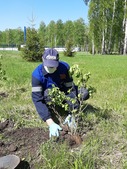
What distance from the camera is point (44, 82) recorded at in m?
3.86

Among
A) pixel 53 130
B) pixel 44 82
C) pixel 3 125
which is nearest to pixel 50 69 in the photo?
pixel 44 82

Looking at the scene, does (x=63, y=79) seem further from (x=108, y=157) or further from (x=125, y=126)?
(x=108, y=157)

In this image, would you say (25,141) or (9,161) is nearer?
(9,161)

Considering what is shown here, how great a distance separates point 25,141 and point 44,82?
939mm

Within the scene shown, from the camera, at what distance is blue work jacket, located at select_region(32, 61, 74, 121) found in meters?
3.61

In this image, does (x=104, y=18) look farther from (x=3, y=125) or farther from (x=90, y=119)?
(x=3, y=125)

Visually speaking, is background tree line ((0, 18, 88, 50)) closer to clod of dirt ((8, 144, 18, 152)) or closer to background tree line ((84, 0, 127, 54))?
background tree line ((84, 0, 127, 54))

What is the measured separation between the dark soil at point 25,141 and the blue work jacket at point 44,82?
0.86ft

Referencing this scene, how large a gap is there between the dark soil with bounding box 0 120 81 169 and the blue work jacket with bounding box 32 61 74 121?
0.86ft

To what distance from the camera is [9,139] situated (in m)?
3.29

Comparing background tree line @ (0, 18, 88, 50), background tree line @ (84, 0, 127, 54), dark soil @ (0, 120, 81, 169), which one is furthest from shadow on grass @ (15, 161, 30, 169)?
background tree line @ (0, 18, 88, 50)

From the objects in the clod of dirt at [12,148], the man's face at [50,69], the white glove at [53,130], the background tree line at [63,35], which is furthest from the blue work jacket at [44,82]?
the background tree line at [63,35]

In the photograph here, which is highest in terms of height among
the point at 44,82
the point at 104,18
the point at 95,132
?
the point at 104,18

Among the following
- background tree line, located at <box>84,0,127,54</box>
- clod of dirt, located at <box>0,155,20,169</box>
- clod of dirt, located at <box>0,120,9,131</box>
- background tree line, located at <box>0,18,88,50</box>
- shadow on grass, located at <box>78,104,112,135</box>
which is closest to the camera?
clod of dirt, located at <box>0,155,20,169</box>
